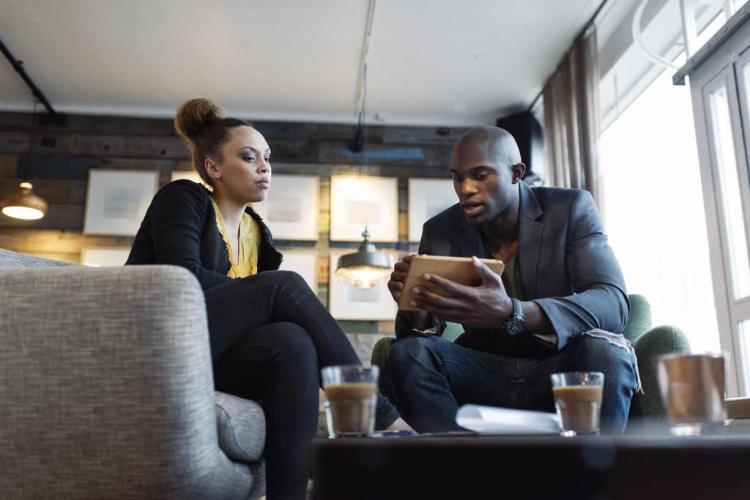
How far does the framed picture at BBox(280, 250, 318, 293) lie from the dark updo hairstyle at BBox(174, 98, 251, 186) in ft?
9.82

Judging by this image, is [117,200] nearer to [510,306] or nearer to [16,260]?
[16,260]

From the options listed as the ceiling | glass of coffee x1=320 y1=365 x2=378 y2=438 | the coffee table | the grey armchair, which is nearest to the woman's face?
the grey armchair

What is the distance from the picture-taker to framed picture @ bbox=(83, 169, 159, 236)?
18.1 ft

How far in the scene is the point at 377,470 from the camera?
739 mm

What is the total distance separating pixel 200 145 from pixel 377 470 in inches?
77.4

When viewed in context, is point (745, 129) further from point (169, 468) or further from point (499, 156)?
point (169, 468)

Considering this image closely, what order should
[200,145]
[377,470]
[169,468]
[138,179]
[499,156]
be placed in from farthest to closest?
1. [138,179]
2. [200,145]
3. [499,156]
4. [169,468]
5. [377,470]

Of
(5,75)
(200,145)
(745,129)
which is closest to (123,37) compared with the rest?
(5,75)

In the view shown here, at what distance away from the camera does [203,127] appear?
255cm

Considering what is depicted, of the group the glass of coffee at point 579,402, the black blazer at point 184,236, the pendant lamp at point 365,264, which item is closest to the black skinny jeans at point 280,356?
the black blazer at point 184,236

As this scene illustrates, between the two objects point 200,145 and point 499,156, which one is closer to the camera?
point 499,156

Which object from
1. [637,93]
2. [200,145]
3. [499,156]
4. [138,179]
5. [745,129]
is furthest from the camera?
[138,179]

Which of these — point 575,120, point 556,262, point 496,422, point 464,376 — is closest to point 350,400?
point 496,422

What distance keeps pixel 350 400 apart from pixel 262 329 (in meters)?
0.74
